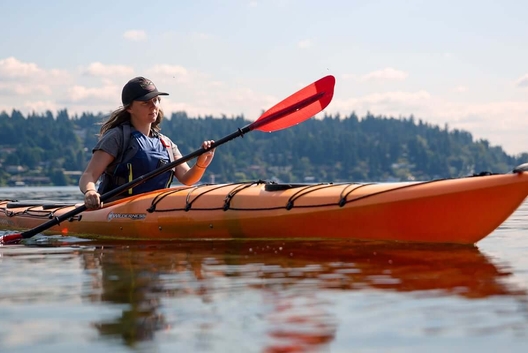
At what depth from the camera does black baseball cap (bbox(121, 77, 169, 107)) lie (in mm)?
9055

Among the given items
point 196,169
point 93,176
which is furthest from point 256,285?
point 196,169

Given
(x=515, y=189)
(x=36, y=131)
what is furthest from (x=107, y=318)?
(x=36, y=131)

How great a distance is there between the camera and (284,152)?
160125mm

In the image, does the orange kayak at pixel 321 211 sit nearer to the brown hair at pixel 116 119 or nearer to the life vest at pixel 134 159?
the life vest at pixel 134 159

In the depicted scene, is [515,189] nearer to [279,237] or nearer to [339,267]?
[339,267]

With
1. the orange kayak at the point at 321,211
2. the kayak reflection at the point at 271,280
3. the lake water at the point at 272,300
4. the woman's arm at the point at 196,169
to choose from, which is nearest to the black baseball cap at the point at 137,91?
the woman's arm at the point at 196,169

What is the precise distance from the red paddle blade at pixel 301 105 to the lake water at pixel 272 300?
219 centimetres

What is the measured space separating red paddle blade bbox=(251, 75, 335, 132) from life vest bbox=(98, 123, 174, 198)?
1.11 metres

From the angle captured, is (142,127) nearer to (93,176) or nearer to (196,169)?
(196,169)

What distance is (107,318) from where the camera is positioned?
4.41 m

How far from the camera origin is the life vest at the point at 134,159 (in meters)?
9.06

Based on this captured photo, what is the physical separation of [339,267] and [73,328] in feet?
8.31

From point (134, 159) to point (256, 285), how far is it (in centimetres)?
397

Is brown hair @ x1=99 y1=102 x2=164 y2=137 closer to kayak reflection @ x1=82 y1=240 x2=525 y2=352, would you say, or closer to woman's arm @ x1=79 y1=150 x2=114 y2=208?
woman's arm @ x1=79 y1=150 x2=114 y2=208
